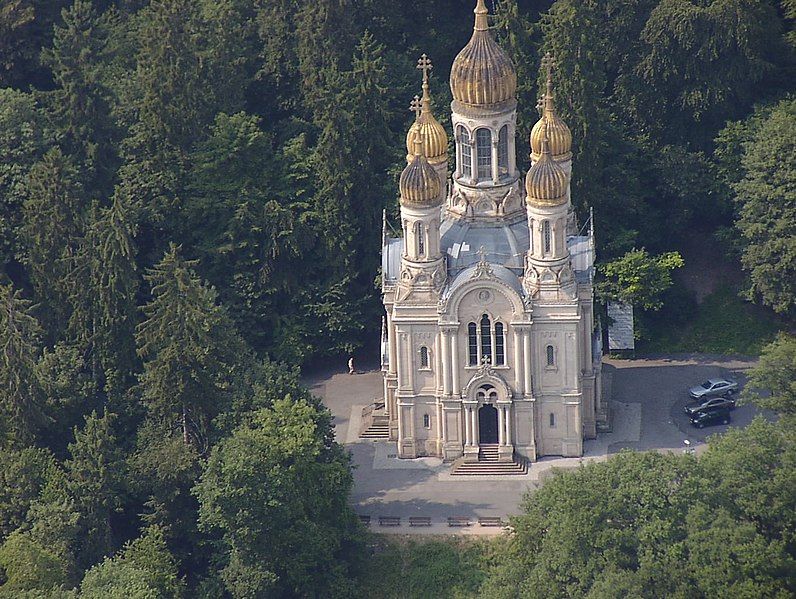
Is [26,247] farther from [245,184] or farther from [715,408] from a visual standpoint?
[715,408]

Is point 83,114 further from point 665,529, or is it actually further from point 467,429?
point 665,529

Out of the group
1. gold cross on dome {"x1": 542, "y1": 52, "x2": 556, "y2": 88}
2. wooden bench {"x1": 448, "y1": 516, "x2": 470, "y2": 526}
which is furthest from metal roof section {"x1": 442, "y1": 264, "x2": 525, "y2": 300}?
wooden bench {"x1": 448, "y1": 516, "x2": 470, "y2": 526}

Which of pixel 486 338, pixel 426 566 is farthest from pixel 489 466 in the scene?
pixel 426 566

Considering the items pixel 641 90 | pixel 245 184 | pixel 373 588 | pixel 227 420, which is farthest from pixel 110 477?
pixel 641 90

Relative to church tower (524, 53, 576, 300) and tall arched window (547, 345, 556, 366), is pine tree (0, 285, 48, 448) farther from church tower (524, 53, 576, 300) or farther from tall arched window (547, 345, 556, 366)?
tall arched window (547, 345, 556, 366)

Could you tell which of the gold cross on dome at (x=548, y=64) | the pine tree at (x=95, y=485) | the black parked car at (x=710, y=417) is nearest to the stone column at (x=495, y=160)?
the gold cross on dome at (x=548, y=64)

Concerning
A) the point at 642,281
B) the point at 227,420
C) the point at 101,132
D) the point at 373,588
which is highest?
the point at 101,132
